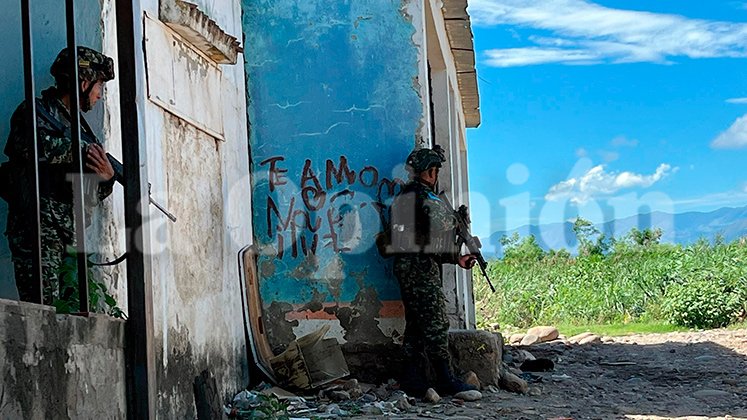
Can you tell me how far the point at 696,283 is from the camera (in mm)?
14844

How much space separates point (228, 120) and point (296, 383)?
2055mm

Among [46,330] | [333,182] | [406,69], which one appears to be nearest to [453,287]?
[333,182]

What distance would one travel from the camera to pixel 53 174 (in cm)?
425

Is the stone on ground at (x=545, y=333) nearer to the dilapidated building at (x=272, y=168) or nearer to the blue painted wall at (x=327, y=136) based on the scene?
the dilapidated building at (x=272, y=168)

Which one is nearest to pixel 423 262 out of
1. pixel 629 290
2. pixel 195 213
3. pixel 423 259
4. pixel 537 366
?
pixel 423 259

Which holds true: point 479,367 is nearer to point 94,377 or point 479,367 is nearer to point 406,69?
point 406,69

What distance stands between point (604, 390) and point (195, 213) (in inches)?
160

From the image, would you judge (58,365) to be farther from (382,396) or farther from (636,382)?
(636,382)

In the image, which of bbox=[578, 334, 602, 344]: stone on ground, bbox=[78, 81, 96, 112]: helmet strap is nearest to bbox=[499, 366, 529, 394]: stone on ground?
bbox=[78, 81, 96, 112]: helmet strap

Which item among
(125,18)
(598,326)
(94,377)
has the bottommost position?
(598,326)

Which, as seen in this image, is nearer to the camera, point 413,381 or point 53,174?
point 53,174

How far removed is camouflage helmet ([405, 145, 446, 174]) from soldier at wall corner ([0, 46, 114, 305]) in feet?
10.4

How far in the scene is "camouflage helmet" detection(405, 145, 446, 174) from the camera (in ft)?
23.4

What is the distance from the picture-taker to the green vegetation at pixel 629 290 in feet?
47.9
